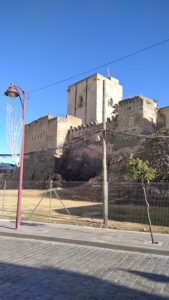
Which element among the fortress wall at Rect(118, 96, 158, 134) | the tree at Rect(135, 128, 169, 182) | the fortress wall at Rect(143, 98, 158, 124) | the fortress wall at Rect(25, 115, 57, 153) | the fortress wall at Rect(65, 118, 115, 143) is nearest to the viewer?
the tree at Rect(135, 128, 169, 182)

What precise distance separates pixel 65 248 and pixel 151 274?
2873 millimetres

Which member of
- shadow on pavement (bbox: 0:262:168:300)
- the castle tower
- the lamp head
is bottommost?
shadow on pavement (bbox: 0:262:168:300)

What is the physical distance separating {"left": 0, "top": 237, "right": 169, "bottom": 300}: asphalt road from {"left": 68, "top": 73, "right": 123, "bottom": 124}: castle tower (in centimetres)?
4545

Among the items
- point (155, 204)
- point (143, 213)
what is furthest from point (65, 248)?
point (155, 204)

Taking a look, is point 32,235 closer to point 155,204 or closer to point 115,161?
point 155,204

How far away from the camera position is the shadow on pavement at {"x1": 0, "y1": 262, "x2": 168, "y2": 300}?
3.55m

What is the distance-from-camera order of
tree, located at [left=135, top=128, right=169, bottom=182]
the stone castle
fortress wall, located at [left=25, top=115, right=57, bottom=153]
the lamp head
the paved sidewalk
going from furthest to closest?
fortress wall, located at [left=25, top=115, right=57, bottom=153] < the stone castle < tree, located at [left=135, top=128, right=169, bottom=182] < the lamp head < the paved sidewalk

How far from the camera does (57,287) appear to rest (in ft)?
12.6

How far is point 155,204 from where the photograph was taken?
577 inches

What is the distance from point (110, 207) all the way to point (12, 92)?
1005 centimetres

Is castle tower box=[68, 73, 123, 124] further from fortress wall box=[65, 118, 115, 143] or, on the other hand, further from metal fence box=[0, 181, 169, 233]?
metal fence box=[0, 181, 169, 233]

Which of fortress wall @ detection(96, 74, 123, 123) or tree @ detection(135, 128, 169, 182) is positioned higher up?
fortress wall @ detection(96, 74, 123, 123)

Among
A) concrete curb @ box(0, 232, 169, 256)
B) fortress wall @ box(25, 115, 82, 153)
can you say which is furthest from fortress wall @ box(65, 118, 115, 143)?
concrete curb @ box(0, 232, 169, 256)

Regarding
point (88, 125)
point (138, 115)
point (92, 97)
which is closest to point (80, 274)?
point (138, 115)
